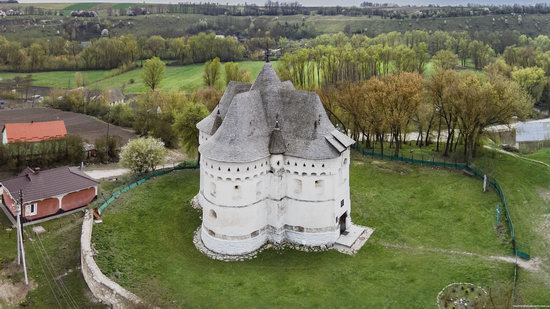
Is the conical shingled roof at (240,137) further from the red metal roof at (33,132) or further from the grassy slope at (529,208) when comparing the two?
the red metal roof at (33,132)

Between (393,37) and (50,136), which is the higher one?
(393,37)

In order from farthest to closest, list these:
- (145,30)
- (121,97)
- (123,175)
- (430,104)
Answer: (145,30)
(121,97)
(430,104)
(123,175)

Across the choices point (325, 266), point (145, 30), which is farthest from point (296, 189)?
point (145, 30)

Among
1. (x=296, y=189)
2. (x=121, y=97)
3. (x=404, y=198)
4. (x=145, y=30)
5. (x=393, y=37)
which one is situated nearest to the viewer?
(x=296, y=189)

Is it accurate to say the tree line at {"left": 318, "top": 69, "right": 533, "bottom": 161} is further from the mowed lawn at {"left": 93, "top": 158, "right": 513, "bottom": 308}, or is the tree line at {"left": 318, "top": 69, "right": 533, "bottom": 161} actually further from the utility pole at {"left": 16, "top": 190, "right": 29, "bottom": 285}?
the utility pole at {"left": 16, "top": 190, "right": 29, "bottom": 285}

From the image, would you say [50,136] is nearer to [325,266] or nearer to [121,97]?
[121,97]

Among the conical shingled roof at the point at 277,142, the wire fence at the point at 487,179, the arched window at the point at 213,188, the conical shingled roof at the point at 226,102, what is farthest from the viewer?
the conical shingled roof at the point at 226,102

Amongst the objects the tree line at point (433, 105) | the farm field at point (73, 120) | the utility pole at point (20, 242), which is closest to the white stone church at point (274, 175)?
the utility pole at point (20, 242)
